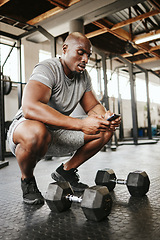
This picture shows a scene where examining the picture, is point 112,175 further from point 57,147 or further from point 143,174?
point 57,147

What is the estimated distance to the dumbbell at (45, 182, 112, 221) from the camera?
3.08 ft

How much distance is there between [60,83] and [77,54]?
7.8 inches

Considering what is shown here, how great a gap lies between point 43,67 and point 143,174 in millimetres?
845

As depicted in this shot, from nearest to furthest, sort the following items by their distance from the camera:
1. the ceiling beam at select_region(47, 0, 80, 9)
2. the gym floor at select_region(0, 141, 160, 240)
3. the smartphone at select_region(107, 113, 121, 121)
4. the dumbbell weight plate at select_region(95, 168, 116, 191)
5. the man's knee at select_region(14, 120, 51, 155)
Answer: the gym floor at select_region(0, 141, 160, 240), the smartphone at select_region(107, 113, 121, 121), the man's knee at select_region(14, 120, 51, 155), the dumbbell weight plate at select_region(95, 168, 116, 191), the ceiling beam at select_region(47, 0, 80, 9)

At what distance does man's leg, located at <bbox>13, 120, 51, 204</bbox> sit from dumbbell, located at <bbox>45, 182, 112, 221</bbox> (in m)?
0.19

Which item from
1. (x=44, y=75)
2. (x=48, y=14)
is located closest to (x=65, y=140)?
(x=44, y=75)

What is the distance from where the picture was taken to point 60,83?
4.56 ft

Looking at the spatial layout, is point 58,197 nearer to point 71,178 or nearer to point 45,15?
point 71,178

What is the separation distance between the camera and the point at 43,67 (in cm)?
132

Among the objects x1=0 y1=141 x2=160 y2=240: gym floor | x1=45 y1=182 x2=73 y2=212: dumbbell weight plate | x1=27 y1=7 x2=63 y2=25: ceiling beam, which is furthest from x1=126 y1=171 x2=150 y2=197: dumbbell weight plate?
x1=27 y1=7 x2=63 y2=25: ceiling beam

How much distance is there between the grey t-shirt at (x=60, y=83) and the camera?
1282 mm

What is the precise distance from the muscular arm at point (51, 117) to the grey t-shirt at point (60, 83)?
12 cm

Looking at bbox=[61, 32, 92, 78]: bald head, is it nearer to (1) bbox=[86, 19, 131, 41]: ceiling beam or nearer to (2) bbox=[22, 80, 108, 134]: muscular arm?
(2) bbox=[22, 80, 108, 134]: muscular arm

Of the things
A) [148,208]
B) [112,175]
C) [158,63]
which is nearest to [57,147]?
[112,175]
